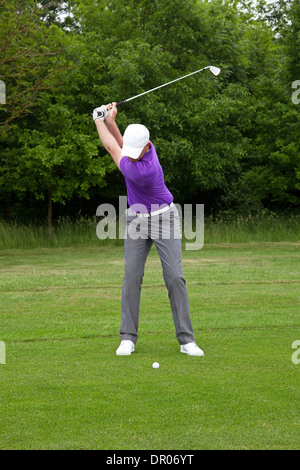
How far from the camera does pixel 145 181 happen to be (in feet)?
20.5

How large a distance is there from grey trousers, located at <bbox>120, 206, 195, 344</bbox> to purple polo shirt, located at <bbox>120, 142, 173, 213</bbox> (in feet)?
0.44

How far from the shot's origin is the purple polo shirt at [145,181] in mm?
6164

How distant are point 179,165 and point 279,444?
22.1 meters

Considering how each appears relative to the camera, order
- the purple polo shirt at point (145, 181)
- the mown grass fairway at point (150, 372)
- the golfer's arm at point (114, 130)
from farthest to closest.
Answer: the golfer's arm at point (114, 130) → the purple polo shirt at point (145, 181) → the mown grass fairway at point (150, 372)

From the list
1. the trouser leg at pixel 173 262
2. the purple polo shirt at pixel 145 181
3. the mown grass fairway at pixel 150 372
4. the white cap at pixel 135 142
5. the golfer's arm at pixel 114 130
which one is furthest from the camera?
the golfer's arm at pixel 114 130

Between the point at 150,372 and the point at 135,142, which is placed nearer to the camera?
the point at 150,372

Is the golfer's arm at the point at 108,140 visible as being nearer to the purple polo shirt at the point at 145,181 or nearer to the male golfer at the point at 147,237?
the male golfer at the point at 147,237

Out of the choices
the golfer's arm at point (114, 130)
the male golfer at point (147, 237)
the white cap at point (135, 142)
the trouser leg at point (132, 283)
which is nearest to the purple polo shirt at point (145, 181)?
the male golfer at point (147, 237)

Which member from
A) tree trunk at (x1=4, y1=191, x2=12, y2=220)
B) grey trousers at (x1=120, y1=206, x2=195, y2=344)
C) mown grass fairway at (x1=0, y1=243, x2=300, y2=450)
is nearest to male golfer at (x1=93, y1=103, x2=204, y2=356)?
grey trousers at (x1=120, y1=206, x2=195, y2=344)

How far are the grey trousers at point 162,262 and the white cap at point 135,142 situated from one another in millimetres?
690

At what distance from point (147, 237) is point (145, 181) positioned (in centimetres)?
62

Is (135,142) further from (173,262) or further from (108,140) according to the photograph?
(173,262)

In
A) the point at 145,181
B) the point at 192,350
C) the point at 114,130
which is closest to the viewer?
the point at 145,181

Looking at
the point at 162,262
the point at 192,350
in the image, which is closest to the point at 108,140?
the point at 162,262
